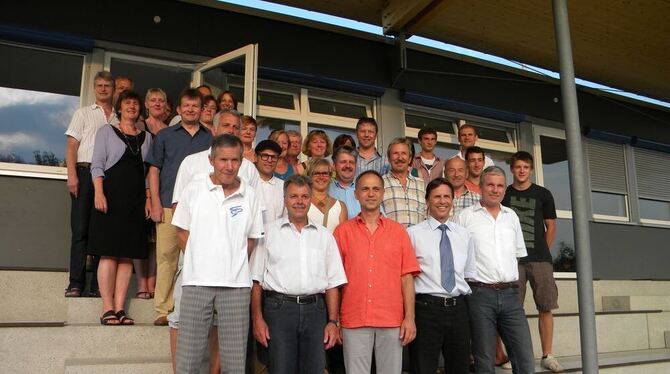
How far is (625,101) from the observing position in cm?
888

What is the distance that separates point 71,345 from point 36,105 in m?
2.72

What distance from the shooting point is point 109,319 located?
11.6 feet

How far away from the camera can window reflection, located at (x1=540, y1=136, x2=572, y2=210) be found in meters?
8.17

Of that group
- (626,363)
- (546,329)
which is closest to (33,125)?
(546,329)

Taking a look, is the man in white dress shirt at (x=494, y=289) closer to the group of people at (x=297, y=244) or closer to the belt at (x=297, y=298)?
the group of people at (x=297, y=244)

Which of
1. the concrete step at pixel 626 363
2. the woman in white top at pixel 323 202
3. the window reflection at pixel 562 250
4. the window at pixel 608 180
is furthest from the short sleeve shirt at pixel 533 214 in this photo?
the window at pixel 608 180

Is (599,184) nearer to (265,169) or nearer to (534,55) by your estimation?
(534,55)

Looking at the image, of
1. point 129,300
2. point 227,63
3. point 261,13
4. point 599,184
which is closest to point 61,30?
point 227,63

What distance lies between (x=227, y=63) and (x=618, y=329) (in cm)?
461

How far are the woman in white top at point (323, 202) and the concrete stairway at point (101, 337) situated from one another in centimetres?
125

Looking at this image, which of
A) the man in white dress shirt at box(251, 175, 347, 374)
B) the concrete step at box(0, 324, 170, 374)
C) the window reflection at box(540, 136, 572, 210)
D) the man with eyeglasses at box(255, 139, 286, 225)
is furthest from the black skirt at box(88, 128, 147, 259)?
the window reflection at box(540, 136, 572, 210)

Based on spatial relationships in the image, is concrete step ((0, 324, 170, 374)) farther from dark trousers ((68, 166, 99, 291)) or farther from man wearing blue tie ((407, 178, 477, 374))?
man wearing blue tie ((407, 178, 477, 374))

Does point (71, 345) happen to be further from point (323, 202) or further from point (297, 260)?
point (323, 202)

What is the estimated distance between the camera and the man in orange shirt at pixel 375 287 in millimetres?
2961
